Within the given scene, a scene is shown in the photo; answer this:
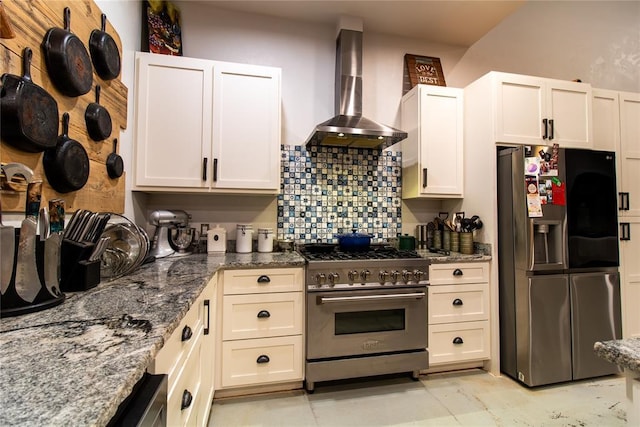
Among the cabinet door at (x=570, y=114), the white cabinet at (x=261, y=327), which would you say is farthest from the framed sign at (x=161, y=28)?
the cabinet door at (x=570, y=114)

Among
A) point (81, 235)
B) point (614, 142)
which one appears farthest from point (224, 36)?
point (614, 142)

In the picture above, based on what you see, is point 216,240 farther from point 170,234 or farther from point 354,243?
point 354,243

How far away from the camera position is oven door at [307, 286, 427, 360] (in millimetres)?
1902

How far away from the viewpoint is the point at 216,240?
2262mm

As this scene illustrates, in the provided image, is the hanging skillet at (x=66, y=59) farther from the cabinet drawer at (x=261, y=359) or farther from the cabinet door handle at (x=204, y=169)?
the cabinet drawer at (x=261, y=359)

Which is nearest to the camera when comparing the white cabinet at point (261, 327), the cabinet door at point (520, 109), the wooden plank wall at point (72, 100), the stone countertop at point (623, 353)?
the stone countertop at point (623, 353)

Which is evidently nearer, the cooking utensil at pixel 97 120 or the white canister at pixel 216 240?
the cooking utensil at pixel 97 120

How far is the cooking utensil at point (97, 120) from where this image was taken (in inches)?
57.5

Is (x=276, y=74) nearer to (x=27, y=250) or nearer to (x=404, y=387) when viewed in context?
(x=27, y=250)

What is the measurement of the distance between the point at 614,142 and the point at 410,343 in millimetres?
2457

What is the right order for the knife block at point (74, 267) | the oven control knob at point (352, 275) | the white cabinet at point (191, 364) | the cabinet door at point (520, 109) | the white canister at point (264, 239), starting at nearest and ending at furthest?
the white cabinet at point (191, 364) < the knife block at point (74, 267) < the oven control knob at point (352, 275) < the cabinet door at point (520, 109) < the white canister at point (264, 239)

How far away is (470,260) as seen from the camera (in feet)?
7.18

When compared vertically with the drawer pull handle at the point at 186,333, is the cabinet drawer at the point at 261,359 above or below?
below

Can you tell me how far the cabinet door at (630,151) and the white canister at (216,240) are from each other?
3.31 metres
